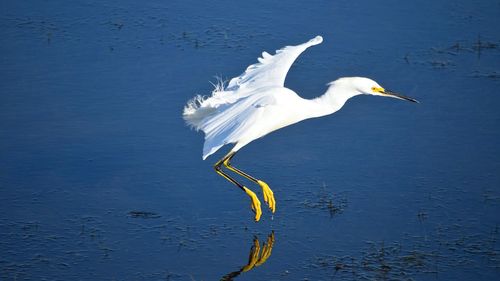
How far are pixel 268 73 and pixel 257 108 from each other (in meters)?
0.81

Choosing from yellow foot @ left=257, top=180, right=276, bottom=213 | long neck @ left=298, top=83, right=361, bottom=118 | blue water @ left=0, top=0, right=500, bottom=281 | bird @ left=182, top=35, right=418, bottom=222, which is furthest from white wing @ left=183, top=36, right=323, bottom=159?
blue water @ left=0, top=0, right=500, bottom=281

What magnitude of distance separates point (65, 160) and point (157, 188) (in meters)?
1.08

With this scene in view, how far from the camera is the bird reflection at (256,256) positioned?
7681mm

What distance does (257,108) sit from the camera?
8570mm

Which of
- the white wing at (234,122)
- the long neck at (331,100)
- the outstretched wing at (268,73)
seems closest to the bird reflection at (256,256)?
the white wing at (234,122)

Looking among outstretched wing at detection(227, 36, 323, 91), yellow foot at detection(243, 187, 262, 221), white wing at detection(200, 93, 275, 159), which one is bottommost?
yellow foot at detection(243, 187, 262, 221)

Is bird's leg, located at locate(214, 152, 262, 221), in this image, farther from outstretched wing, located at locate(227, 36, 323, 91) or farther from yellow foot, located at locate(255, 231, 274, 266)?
outstretched wing, located at locate(227, 36, 323, 91)

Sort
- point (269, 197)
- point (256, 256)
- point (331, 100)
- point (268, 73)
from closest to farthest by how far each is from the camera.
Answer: point (256, 256), point (269, 197), point (331, 100), point (268, 73)

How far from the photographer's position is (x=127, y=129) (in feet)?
33.3

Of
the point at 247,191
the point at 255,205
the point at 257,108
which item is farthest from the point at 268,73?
the point at 255,205

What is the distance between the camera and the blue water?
26.0ft

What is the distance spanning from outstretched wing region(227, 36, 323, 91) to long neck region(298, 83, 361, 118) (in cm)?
38

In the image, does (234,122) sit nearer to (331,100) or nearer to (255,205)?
(255,205)

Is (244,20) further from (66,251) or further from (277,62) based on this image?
(66,251)
